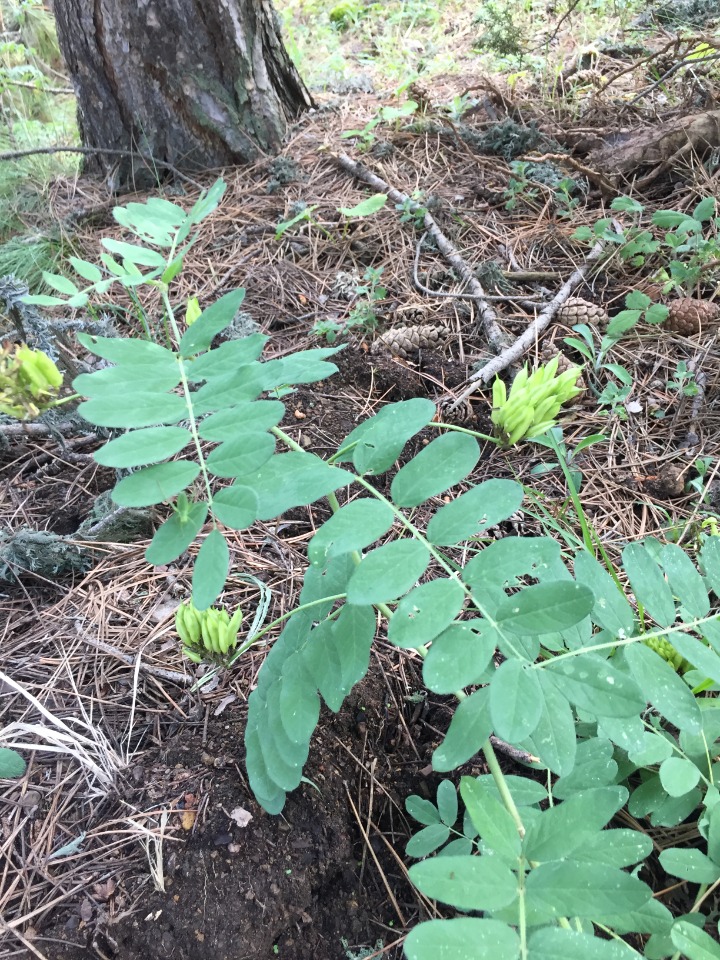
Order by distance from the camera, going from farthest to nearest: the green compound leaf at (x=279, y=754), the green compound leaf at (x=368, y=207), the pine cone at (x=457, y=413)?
the green compound leaf at (x=368, y=207), the pine cone at (x=457, y=413), the green compound leaf at (x=279, y=754)

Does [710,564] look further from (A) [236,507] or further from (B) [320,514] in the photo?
(B) [320,514]

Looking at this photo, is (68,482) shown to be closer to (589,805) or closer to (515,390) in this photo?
(515,390)

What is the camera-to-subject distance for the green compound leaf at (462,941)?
0.69 metres

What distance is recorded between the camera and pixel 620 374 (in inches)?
74.9

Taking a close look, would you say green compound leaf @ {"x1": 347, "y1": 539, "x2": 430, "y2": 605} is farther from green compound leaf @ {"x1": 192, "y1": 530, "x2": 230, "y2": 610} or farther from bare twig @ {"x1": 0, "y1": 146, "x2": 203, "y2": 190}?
bare twig @ {"x1": 0, "y1": 146, "x2": 203, "y2": 190}

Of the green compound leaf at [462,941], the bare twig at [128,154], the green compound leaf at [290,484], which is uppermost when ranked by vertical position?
the bare twig at [128,154]

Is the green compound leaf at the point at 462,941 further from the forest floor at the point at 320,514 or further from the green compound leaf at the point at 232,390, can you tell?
the green compound leaf at the point at 232,390

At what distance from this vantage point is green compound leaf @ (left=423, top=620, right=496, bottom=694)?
819mm

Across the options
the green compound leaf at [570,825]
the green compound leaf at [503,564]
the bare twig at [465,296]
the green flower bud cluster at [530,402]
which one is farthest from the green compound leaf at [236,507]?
the bare twig at [465,296]

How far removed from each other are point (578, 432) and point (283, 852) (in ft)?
4.86

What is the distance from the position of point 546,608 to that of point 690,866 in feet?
1.73

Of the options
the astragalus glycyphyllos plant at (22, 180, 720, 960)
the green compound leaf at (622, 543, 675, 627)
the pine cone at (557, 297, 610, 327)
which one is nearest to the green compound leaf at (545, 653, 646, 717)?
the astragalus glycyphyllos plant at (22, 180, 720, 960)

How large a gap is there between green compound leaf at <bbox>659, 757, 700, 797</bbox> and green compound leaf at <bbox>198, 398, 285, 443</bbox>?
881mm

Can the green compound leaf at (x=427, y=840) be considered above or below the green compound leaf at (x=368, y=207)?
below
